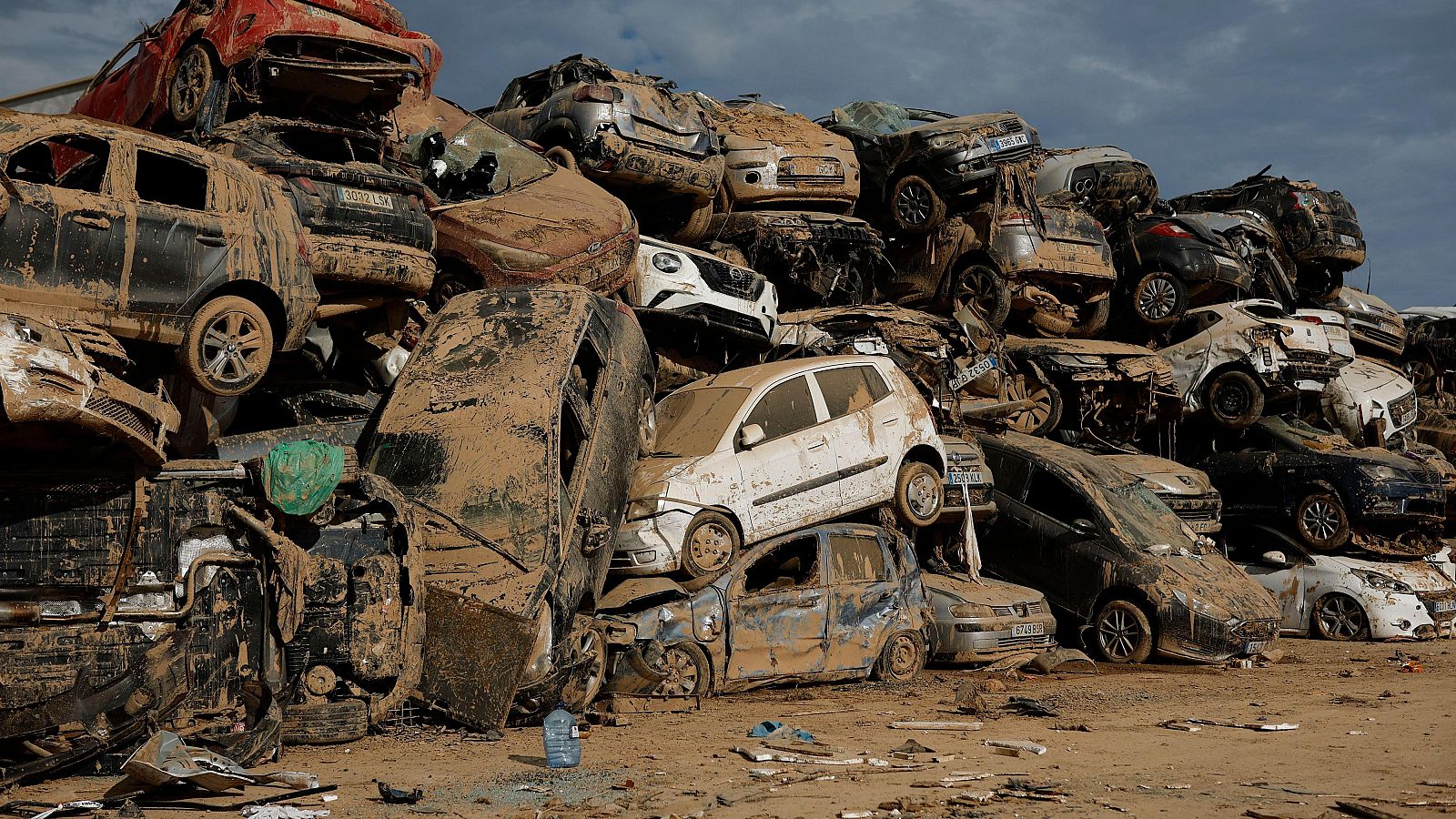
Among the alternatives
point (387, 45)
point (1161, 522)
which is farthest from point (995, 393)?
point (387, 45)

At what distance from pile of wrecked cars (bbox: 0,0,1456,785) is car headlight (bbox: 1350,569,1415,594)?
0.05m

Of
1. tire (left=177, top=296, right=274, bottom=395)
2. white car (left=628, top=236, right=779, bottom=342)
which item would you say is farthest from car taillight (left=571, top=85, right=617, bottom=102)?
tire (left=177, top=296, right=274, bottom=395)

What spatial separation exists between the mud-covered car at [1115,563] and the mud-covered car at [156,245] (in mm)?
7362

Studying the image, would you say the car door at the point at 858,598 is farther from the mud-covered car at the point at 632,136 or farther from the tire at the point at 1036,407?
the mud-covered car at the point at 632,136

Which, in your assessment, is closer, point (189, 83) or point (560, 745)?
point (560, 745)

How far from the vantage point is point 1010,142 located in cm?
1814

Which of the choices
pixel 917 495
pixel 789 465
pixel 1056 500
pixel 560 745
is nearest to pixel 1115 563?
pixel 1056 500

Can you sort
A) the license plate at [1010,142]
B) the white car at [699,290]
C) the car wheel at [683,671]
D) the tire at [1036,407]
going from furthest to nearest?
the license plate at [1010,142] → the tire at [1036,407] → the white car at [699,290] → the car wheel at [683,671]

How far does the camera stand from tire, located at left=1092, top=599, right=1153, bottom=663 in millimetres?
12641

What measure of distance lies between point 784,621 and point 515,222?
4849mm

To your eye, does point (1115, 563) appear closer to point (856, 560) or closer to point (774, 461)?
point (856, 560)

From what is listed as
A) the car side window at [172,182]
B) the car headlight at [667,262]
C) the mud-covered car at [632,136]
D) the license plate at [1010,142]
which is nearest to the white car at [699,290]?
the car headlight at [667,262]

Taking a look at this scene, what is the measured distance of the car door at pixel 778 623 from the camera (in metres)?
9.73

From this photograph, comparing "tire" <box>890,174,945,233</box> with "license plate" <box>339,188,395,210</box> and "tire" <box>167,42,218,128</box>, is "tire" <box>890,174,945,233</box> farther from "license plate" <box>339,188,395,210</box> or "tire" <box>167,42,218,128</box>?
"tire" <box>167,42,218,128</box>
